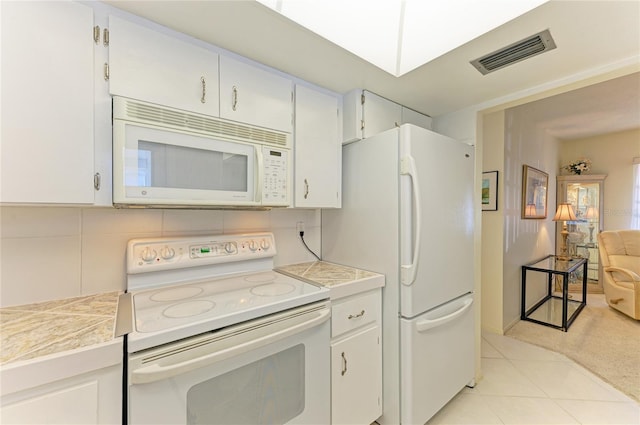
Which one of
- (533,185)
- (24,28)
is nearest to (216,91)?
(24,28)

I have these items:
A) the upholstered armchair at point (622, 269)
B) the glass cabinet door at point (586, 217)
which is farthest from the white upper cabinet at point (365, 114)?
the glass cabinet door at point (586, 217)

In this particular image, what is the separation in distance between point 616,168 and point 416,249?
4953mm

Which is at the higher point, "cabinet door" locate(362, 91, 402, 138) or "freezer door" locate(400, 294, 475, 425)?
"cabinet door" locate(362, 91, 402, 138)

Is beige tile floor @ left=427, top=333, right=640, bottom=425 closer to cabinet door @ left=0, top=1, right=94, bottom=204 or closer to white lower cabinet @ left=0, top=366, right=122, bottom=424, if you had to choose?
white lower cabinet @ left=0, top=366, right=122, bottom=424

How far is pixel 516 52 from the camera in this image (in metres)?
1.42

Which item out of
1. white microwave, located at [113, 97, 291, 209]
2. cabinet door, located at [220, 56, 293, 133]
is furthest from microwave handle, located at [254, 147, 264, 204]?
cabinet door, located at [220, 56, 293, 133]

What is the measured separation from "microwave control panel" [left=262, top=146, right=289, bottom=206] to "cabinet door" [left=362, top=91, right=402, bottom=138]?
24.3 inches

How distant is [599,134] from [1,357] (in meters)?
6.58

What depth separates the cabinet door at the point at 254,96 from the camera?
140 cm

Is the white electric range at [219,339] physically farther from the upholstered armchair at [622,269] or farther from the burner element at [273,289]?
the upholstered armchair at [622,269]

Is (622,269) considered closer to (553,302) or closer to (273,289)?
(553,302)

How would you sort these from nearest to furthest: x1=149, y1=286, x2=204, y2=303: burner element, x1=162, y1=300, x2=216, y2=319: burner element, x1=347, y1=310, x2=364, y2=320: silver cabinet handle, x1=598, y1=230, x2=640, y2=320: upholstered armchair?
x1=162, y1=300, x2=216, y2=319: burner element
x1=149, y1=286, x2=204, y2=303: burner element
x1=347, y1=310, x2=364, y2=320: silver cabinet handle
x1=598, y1=230, x2=640, y2=320: upholstered armchair

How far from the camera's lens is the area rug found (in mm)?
2209

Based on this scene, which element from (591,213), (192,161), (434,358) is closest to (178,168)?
(192,161)
